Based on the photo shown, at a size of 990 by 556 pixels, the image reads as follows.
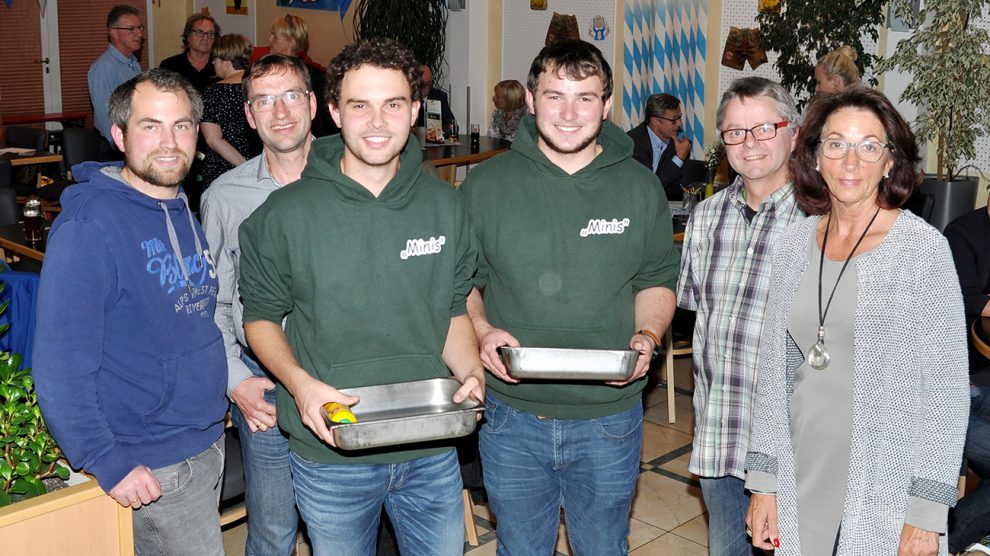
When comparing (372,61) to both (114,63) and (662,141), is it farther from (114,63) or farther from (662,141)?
(114,63)

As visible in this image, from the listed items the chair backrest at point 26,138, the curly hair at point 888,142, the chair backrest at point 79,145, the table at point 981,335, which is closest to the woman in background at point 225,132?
the curly hair at point 888,142

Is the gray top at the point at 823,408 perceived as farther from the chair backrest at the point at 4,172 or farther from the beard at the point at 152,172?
the chair backrest at the point at 4,172

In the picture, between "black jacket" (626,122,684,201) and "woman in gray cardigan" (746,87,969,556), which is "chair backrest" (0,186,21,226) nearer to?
"black jacket" (626,122,684,201)

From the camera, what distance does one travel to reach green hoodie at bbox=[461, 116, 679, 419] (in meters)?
2.45

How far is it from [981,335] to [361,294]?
2579 millimetres

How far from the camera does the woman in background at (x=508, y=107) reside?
8.81m

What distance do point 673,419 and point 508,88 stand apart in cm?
450

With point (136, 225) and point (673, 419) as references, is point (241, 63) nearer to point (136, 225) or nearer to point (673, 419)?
point (673, 419)

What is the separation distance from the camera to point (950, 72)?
6.28 metres

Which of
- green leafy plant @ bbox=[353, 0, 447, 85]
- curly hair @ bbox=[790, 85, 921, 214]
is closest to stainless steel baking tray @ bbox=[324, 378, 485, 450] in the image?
curly hair @ bbox=[790, 85, 921, 214]

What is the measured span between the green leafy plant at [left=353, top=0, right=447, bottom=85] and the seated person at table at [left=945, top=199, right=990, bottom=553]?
677 centimetres

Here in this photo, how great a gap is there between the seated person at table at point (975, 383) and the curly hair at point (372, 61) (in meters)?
2.36

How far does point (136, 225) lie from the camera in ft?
7.32

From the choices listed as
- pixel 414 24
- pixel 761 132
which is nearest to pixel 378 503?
pixel 761 132
